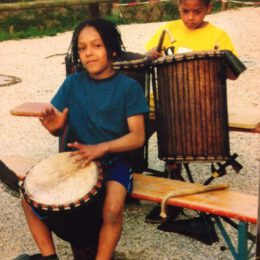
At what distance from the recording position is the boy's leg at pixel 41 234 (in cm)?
257

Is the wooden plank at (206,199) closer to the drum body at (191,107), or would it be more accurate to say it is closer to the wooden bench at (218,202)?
the wooden bench at (218,202)

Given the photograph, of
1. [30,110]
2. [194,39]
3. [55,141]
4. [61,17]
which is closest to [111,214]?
[30,110]

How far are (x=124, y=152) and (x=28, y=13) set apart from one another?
13.8 m

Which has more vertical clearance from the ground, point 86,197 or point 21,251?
point 86,197

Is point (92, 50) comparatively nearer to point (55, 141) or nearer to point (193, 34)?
point (193, 34)

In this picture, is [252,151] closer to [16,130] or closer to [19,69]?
[16,130]

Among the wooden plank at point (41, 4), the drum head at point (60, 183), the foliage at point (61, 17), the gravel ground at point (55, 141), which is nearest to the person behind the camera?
the drum head at point (60, 183)

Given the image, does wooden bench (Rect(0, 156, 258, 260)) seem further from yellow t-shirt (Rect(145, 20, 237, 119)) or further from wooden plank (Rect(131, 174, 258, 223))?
yellow t-shirt (Rect(145, 20, 237, 119))

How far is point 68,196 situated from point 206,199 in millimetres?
719

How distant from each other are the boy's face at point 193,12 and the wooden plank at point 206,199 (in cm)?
114

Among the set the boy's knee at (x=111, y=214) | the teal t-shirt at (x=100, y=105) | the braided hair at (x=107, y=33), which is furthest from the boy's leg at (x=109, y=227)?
the braided hair at (x=107, y=33)

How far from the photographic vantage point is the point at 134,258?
2.96 m

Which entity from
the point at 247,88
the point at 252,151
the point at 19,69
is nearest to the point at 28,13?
the point at 19,69

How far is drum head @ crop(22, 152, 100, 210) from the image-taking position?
2299 mm
